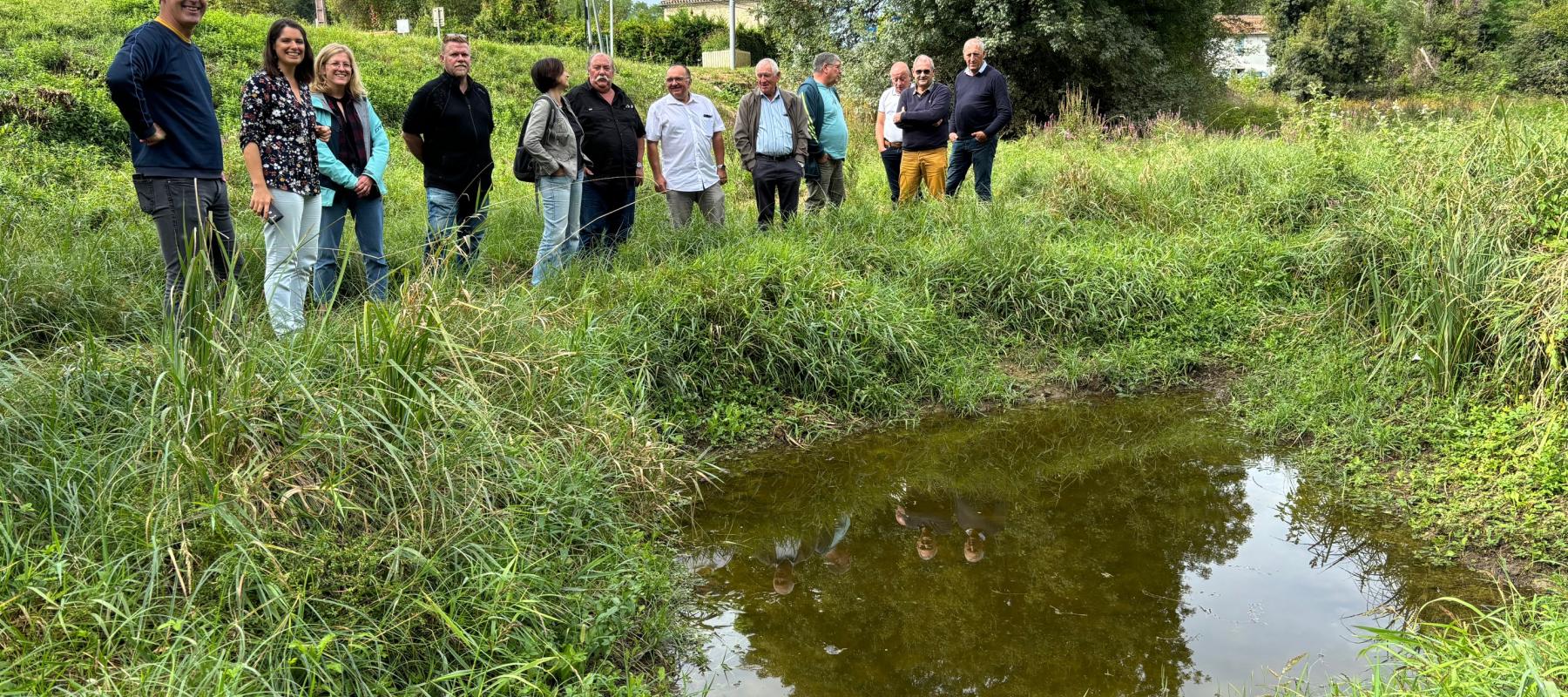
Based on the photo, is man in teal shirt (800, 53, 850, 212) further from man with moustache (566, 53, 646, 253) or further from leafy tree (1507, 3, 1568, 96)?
leafy tree (1507, 3, 1568, 96)

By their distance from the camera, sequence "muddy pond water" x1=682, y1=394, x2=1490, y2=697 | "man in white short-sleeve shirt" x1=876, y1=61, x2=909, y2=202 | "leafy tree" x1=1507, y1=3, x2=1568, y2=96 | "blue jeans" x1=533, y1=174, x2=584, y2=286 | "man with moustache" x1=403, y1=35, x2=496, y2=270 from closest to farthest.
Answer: "muddy pond water" x1=682, y1=394, x2=1490, y2=697
"man with moustache" x1=403, y1=35, x2=496, y2=270
"blue jeans" x1=533, y1=174, x2=584, y2=286
"man in white short-sleeve shirt" x1=876, y1=61, x2=909, y2=202
"leafy tree" x1=1507, y1=3, x2=1568, y2=96

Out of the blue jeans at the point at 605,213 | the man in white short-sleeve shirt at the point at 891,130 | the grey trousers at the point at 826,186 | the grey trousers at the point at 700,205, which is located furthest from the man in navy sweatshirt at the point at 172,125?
the man in white short-sleeve shirt at the point at 891,130

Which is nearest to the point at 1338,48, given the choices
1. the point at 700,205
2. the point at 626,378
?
the point at 700,205

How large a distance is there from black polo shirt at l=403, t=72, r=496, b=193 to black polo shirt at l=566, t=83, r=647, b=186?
651mm

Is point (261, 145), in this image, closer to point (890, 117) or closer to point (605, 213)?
point (605, 213)

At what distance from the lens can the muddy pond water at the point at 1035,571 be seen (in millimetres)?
3346

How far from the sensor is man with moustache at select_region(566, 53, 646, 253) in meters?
6.45

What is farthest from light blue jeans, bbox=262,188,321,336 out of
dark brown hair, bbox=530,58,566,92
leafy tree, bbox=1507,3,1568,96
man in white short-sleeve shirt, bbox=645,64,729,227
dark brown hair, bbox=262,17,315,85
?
leafy tree, bbox=1507,3,1568,96

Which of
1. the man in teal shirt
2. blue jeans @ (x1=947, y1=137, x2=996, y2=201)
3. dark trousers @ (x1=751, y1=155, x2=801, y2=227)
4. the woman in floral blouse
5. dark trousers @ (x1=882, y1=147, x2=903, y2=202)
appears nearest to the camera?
the woman in floral blouse

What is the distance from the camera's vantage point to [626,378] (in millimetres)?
4871

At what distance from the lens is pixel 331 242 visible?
5.39 metres

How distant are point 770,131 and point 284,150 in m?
3.31

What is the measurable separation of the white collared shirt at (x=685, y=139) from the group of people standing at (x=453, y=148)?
1 centimetres

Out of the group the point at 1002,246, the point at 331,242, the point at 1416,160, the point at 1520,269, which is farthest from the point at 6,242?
the point at 1416,160
